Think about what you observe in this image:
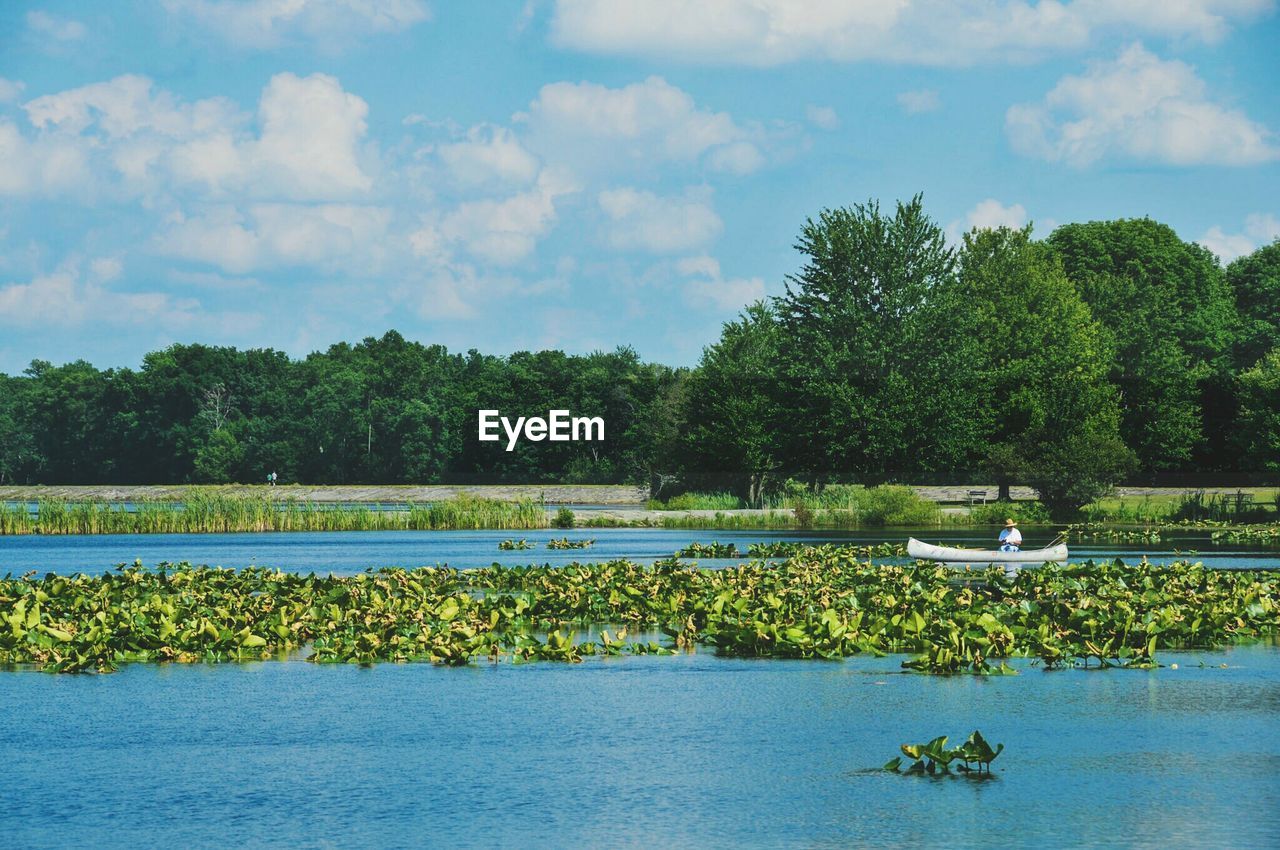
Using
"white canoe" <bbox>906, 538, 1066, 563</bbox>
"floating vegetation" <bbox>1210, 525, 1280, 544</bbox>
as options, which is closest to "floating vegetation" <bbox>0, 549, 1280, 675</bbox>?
"white canoe" <bbox>906, 538, 1066, 563</bbox>

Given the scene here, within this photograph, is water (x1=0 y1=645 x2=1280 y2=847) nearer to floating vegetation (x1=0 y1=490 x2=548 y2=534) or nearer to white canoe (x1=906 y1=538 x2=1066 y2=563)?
white canoe (x1=906 y1=538 x2=1066 y2=563)

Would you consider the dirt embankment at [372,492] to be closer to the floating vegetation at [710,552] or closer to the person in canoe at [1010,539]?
the floating vegetation at [710,552]

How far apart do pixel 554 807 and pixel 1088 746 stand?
6213 mm

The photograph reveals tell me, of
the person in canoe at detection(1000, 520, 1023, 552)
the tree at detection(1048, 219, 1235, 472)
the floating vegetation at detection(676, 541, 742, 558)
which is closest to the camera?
the person in canoe at detection(1000, 520, 1023, 552)

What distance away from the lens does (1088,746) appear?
16.9 m

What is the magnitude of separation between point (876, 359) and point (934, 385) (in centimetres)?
349

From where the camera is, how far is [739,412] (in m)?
86.9

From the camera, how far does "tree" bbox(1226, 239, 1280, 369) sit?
371ft

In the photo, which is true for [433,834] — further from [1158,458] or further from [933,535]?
[1158,458]

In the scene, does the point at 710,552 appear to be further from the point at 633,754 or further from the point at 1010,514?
the point at 633,754

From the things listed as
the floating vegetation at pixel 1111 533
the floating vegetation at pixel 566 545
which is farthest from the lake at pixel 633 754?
the floating vegetation at pixel 1111 533

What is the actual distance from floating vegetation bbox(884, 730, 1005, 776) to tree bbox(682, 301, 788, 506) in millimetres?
70742

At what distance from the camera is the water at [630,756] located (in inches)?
531

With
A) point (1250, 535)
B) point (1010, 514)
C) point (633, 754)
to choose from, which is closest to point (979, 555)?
point (1250, 535)
